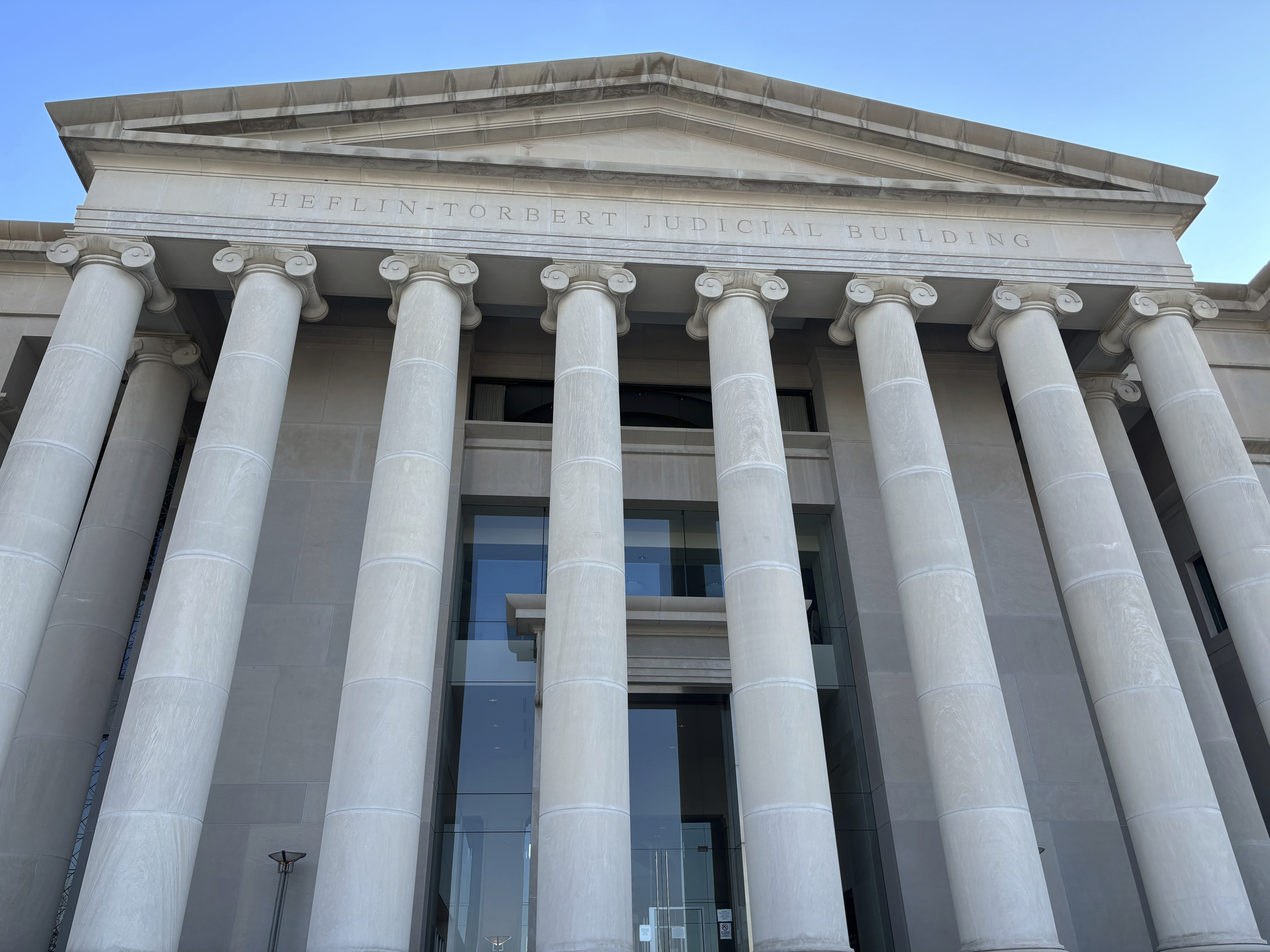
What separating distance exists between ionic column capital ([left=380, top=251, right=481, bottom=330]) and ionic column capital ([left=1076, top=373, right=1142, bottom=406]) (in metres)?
18.9

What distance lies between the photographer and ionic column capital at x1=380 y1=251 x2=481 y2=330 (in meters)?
25.6

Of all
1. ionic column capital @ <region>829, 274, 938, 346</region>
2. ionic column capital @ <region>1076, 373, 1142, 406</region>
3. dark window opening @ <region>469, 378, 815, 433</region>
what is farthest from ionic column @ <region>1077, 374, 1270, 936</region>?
dark window opening @ <region>469, 378, 815, 433</region>

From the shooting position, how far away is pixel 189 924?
22406 mm

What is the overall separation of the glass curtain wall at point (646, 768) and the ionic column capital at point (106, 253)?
10.7m

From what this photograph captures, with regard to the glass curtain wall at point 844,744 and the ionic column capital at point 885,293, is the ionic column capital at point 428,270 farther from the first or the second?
the glass curtain wall at point 844,744

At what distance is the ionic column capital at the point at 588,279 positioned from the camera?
26016 millimetres

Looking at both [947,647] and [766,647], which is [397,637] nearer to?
[766,647]

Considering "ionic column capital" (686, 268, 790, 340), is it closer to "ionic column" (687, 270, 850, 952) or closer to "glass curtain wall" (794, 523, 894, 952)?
"ionic column" (687, 270, 850, 952)

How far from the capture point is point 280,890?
22.6 metres

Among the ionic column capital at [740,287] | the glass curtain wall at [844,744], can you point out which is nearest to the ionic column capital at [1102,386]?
the glass curtain wall at [844,744]

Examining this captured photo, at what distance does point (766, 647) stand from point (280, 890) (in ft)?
40.5

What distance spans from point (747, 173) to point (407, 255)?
377 inches

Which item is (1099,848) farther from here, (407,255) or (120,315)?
(120,315)

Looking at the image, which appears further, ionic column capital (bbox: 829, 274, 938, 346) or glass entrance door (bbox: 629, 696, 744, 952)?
ionic column capital (bbox: 829, 274, 938, 346)
